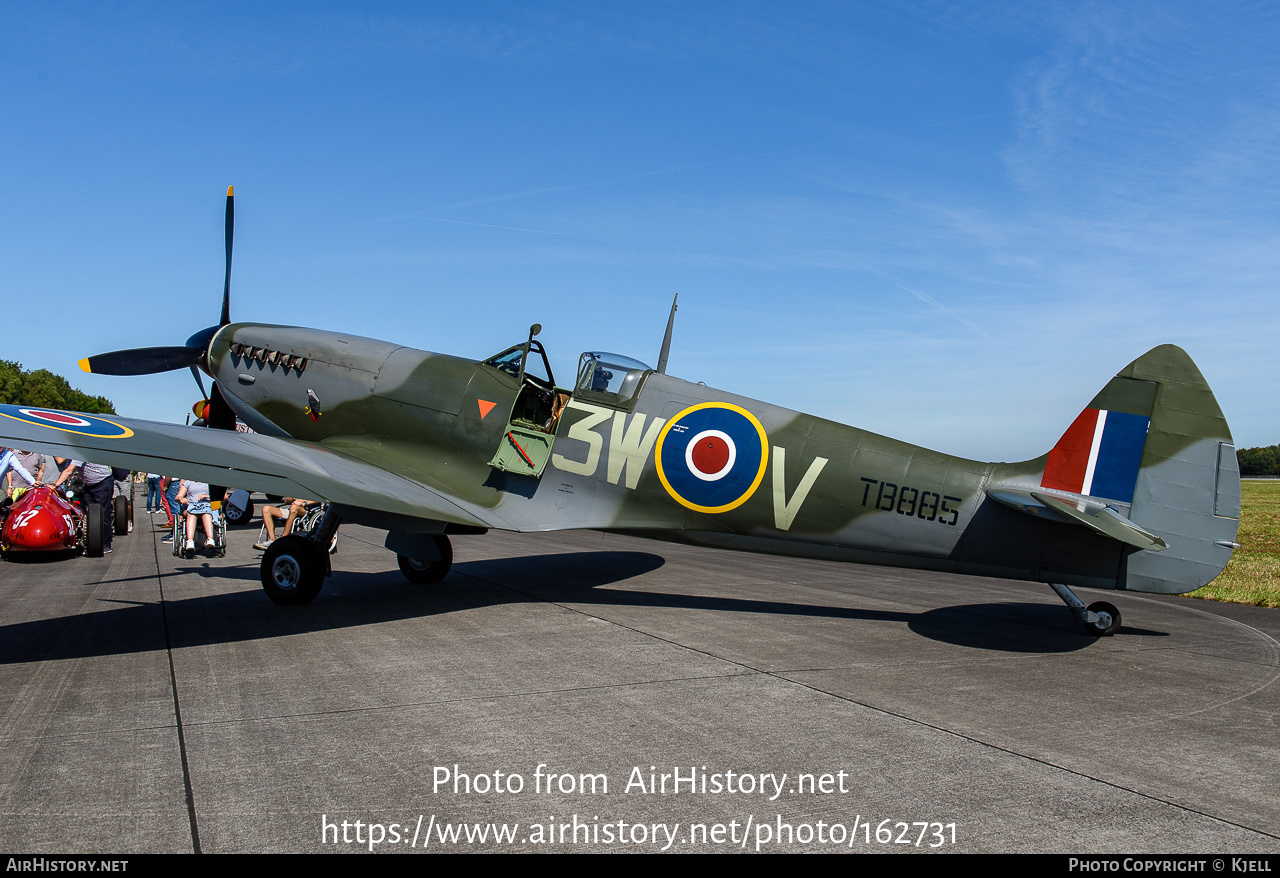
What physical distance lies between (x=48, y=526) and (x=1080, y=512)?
12808 millimetres

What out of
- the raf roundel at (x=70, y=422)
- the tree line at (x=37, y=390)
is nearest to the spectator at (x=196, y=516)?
the raf roundel at (x=70, y=422)

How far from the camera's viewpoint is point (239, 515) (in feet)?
57.3

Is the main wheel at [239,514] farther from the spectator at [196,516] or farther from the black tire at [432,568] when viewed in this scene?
the black tire at [432,568]

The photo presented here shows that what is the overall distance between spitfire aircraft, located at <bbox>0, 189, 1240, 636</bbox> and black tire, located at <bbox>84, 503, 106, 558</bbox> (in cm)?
328

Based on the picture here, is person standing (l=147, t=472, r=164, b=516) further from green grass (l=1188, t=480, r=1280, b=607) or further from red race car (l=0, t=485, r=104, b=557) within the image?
green grass (l=1188, t=480, r=1280, b=607)

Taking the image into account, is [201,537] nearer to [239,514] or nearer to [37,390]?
[239,514]

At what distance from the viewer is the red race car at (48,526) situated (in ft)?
37.1

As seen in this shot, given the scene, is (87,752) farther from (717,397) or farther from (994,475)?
(994,475)

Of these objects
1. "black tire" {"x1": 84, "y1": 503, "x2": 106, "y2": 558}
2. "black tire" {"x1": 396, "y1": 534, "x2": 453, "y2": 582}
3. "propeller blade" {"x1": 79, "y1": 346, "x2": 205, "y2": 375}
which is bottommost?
"black tire" {"x1": 84, "y1": 503, "x2": 106, "y2": 558}

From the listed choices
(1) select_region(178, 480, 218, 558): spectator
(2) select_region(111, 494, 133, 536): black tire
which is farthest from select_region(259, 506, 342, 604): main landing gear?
(2) select_region(111, 494, 133, 536): black tire

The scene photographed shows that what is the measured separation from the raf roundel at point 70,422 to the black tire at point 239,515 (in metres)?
10.9

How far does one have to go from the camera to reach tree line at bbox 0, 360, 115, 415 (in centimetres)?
10662
